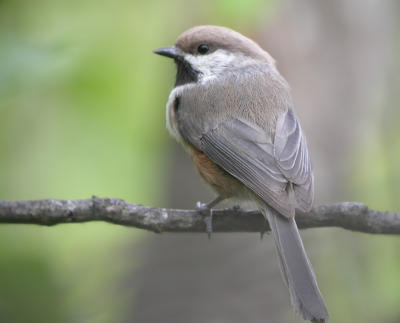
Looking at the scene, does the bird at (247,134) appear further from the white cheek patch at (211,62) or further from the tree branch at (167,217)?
the tree branch at (167,217)

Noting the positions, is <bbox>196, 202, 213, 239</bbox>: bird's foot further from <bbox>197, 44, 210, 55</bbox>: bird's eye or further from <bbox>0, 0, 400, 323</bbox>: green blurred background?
<bbox>197, 44, 210, 55</bbox>: bird's eye

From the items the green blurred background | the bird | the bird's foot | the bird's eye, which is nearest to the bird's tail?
the bird

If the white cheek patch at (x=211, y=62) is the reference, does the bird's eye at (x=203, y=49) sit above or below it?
above

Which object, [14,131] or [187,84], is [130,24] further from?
[14,131]

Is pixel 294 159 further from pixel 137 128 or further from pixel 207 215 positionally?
pixel 137 128

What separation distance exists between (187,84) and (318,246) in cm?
176

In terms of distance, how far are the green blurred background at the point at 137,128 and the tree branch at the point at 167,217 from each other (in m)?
0.18

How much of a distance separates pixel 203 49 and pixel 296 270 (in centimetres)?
226

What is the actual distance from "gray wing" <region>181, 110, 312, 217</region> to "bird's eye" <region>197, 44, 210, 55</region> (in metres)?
0.83

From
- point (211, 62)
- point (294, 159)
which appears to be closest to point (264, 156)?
point (294, 159)

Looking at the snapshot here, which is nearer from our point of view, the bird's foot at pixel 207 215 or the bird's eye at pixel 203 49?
the bird's foot at pixel 207 215

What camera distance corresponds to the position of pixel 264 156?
3.61 m

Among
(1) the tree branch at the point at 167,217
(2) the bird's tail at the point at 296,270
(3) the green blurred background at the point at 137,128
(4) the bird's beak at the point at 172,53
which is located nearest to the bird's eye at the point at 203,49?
(4) the bird's beak at the point at 172,53

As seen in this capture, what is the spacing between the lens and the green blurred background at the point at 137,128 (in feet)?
9.46
